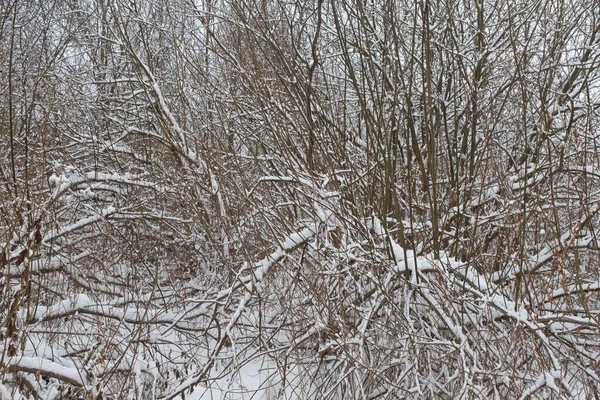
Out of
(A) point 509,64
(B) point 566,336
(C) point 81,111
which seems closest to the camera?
(B) point 566,336

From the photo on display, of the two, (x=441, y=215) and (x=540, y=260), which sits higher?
(x=441, y=215)

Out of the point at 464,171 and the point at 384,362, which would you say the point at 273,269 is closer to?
the point at 384,362

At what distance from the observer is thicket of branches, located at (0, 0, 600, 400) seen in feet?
9.27

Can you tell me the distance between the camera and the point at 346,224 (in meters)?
3.06

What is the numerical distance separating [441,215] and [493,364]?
1073mm

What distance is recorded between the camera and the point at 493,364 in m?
2.85

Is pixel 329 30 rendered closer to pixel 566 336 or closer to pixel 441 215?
pixel 441 215

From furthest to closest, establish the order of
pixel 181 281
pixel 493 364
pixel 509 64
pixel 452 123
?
pixel 181 281 → pixel 452 123 → pixel 509 64 → pixel 493 364

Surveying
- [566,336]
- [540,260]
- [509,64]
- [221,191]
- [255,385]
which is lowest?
[255,385]

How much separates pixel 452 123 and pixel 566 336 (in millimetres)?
1880

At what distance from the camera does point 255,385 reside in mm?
3789

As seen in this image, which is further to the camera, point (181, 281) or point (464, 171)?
point (181, 281)

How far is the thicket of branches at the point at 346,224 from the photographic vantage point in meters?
2.82

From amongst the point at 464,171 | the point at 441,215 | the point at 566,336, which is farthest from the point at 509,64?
the point at 566,336
